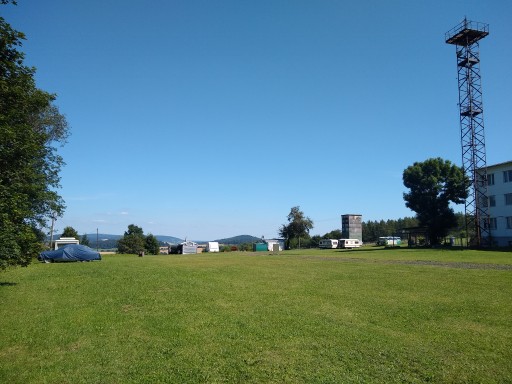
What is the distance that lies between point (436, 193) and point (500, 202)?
42.3 feet

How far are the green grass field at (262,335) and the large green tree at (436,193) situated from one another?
51903 mm

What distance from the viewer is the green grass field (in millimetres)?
6219

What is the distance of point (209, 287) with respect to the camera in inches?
621

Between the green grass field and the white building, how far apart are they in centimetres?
4211

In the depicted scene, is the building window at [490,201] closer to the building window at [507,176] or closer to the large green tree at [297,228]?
the building window at [507,176]

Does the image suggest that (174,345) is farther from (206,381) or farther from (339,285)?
(339,285)

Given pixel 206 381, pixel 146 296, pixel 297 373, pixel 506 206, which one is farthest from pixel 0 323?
pixel 506 206

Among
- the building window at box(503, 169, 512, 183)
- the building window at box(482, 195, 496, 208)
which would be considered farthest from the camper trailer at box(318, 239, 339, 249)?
the building window at box(503, 169, 512, 183)

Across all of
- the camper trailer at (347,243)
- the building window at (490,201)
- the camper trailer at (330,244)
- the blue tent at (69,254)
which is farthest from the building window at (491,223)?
the blue tent at (69,254)

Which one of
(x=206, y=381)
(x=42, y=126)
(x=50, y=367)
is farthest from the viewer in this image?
(x=42, y=126)

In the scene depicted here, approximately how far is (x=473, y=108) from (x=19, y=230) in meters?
58.2

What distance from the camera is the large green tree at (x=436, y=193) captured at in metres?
62.0

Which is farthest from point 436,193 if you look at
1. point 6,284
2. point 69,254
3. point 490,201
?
point 6,284

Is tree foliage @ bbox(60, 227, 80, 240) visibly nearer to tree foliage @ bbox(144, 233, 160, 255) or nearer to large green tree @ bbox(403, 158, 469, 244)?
tree foliage @ bbox(144, 233, 160, 255)
